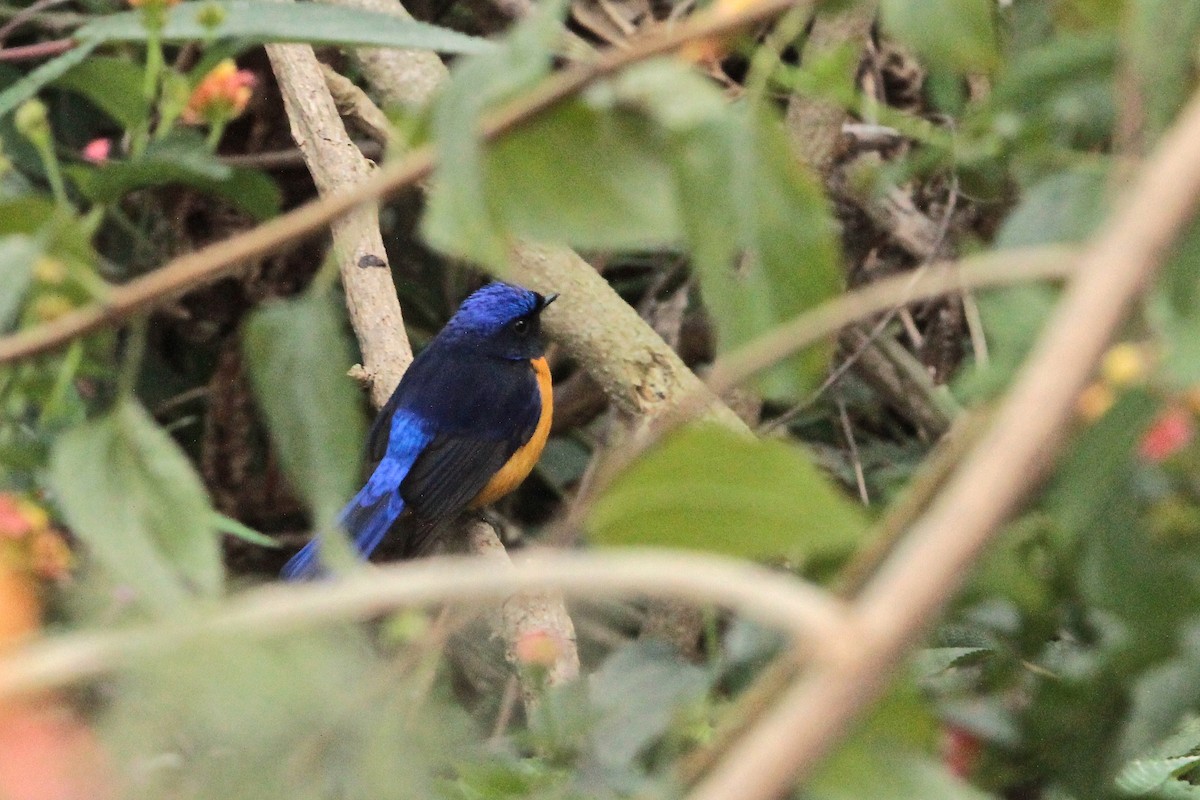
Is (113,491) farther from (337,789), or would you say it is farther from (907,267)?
(907,267)

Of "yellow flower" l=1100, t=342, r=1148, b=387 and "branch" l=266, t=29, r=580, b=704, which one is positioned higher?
"yellow flower" l=1100, t=342, r=1148, b=387

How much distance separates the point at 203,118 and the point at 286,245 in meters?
0.49

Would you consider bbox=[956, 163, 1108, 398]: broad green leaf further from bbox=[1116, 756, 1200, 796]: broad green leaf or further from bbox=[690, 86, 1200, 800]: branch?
bbox=[1116, 756, 1200, 796]: broad green leaf

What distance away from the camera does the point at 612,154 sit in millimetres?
763

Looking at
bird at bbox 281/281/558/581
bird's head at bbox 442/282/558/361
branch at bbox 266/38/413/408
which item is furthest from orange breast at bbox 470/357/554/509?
branch at bbox 266/38/413/408

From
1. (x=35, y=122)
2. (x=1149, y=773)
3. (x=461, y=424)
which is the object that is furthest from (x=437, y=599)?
(x=461, y=424)

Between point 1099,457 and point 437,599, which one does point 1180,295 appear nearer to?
point 1099,457

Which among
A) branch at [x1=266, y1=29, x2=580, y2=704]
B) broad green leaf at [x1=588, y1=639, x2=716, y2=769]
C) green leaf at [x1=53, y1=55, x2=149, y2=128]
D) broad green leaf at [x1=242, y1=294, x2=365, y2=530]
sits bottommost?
branch at [x1=266, y1=29, x2=580, y2=704]

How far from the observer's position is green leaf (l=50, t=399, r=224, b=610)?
68cm

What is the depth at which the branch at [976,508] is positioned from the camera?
491mm

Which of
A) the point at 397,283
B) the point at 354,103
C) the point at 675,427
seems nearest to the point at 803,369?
the point at 675,427

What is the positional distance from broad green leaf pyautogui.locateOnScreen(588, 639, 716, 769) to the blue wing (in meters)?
2.56

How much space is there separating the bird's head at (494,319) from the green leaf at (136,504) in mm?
3072

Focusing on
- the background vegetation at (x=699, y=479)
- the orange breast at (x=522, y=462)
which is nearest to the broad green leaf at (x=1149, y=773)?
the background vegetation at (x=699, y=479)
